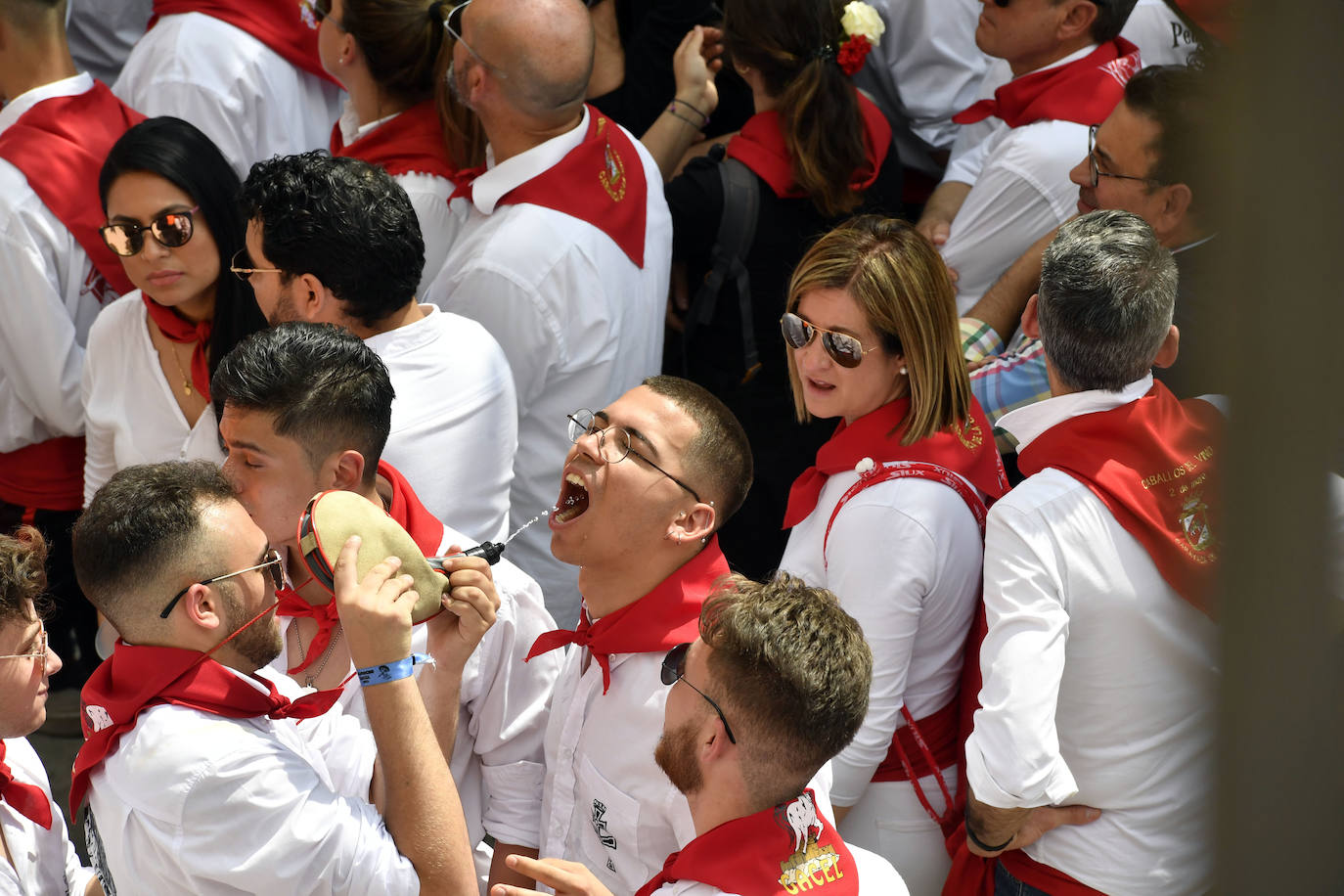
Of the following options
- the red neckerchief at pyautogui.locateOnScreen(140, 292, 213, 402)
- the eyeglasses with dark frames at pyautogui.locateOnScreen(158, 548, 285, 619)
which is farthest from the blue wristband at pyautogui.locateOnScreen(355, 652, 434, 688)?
the red neckerchief at pyautogui.locateOnScreen(140, 292, 213, 402)

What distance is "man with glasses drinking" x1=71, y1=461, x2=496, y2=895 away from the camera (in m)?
1.99

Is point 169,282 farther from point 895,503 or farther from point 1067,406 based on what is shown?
point 1067,406

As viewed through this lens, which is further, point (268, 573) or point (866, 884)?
point (268, 573)

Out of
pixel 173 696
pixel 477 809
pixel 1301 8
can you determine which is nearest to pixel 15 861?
pixel 173 696

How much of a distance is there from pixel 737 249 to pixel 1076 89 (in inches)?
41.4

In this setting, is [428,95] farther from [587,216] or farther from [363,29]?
[587,216]

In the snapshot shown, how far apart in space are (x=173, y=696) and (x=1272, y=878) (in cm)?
185

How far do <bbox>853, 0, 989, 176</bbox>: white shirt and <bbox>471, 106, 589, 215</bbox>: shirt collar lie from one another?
148 centimetres

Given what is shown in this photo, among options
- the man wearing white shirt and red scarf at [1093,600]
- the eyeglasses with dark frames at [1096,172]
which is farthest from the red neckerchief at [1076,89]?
the man wearing white shirt and red scarf at [1093,600]

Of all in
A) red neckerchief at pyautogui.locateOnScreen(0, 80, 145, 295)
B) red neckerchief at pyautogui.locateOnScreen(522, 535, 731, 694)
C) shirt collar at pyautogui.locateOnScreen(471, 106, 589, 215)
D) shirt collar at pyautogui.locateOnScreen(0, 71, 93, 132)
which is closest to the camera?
red neckerchief at pyautogui.locateOnScreen(522, 535, 731, 694)

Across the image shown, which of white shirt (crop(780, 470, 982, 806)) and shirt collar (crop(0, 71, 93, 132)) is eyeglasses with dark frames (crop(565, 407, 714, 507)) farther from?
shirt collar (crop(0, 71, 93, 132))

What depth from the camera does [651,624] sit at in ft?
8.00

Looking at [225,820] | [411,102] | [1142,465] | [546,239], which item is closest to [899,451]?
[1142,465]

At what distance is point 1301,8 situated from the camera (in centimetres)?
48
